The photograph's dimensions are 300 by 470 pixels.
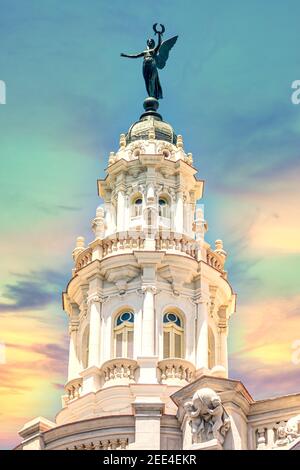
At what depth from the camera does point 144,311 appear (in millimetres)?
44562

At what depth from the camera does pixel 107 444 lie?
123 ft

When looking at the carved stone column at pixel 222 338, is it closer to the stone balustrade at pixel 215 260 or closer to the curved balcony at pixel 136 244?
the stone balustrade at pixel 215 260

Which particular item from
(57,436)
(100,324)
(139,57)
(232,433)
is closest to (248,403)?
(232,433)

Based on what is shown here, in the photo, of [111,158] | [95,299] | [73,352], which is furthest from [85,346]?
[111,158]

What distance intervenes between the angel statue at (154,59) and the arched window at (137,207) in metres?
6.95

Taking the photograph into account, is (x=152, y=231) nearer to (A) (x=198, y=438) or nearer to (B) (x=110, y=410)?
(B) (x=110, y=410)

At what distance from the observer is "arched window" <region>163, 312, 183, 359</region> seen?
44906 millimetres

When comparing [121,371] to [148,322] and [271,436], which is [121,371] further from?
[271,436]

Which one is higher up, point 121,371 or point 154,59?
point 154,59

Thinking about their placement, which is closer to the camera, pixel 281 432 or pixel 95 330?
pixel 281 432

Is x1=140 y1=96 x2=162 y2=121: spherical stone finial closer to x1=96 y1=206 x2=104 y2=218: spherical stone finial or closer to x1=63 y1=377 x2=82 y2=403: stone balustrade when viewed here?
x1=96 y1=206 x2=104 y2=218: spherical stone finial

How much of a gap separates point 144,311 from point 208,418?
10.5 metres

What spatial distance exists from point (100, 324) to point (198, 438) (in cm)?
1176
